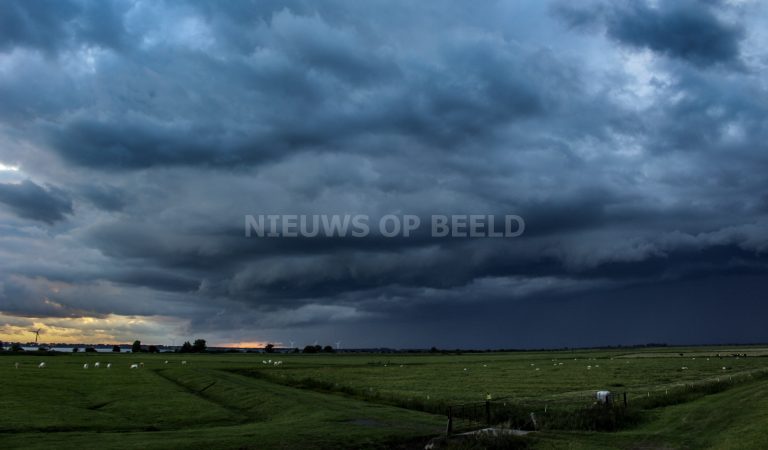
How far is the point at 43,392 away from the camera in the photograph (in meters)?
65.1

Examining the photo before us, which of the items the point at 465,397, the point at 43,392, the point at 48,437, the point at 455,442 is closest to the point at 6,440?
the point at 48,437

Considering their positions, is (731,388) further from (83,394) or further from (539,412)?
(83,394)

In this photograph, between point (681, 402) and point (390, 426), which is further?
point (681, 402)

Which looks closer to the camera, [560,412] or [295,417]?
[295,417]

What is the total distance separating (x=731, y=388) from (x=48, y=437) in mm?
67355

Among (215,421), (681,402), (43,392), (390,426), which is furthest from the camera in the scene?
(43,392)

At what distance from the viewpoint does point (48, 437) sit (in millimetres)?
37750

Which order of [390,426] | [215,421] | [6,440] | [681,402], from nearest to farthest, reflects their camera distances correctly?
[6,440], [390,426], [215,421], [681,402]

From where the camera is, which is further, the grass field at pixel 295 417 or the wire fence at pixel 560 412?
the wire fence at pixel 560 412

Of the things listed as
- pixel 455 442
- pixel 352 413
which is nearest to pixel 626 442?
pixel 455 442

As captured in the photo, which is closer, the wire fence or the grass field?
the grass field

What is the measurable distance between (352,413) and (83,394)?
118 feet

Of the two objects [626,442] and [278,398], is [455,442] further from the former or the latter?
[278,398]

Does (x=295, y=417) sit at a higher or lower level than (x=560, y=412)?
lower
